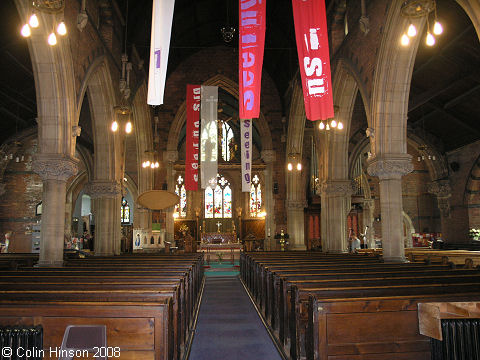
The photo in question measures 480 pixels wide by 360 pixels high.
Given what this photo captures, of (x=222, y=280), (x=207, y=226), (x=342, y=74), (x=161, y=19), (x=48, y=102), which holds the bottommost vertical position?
(x=222, y=280)

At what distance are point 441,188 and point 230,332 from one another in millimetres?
17979

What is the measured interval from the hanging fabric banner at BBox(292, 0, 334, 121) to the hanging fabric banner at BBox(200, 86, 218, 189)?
615 centimetres

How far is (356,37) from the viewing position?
40.9 feet

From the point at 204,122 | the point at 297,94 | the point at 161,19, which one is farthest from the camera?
the point at 297,94

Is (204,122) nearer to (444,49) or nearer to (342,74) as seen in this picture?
(342,74)

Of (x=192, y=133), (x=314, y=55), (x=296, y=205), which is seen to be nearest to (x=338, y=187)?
(x=192, y=133)

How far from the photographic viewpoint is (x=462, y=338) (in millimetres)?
3588

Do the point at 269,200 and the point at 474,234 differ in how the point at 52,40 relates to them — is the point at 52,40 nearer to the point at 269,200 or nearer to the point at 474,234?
the point at 269,200

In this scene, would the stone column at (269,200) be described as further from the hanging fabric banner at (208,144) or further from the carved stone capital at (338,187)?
the hanging fabric banner at (208,144)

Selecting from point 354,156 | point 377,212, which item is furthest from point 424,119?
point 377,212

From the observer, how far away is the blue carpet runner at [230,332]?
213 inches

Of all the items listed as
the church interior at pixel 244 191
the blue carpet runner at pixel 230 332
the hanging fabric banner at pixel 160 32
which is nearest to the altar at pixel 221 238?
the church interior at pixel 244 191

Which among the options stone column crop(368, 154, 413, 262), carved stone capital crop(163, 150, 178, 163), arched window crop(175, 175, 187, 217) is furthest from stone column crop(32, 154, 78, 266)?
arched window crop(175, 175, 187, 217)

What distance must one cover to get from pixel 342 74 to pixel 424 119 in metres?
8.53
